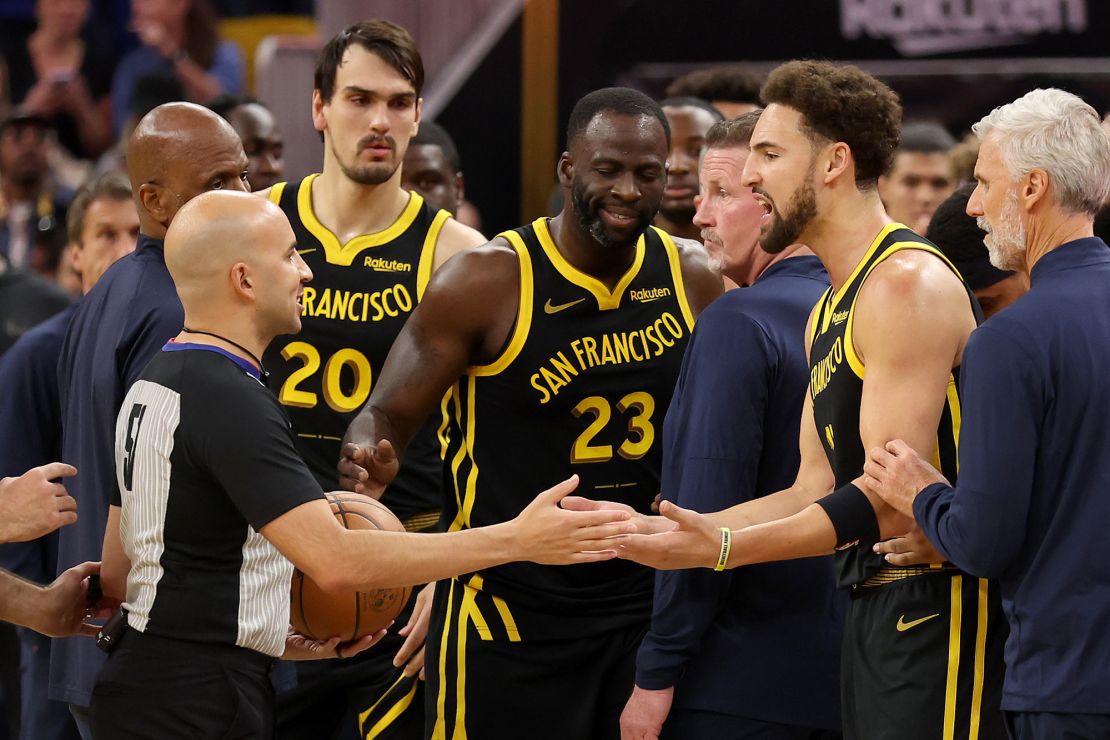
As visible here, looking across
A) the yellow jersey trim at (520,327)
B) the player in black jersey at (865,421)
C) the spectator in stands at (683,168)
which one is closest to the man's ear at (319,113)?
the yellow jersey trim at (520,327)

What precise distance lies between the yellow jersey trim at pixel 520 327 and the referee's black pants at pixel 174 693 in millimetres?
A: 1558

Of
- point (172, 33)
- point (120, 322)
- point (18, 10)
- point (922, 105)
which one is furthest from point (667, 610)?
point (18, 10)

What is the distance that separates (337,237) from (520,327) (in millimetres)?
1145

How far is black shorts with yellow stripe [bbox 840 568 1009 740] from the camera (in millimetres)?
3918

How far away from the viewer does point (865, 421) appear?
396 cm

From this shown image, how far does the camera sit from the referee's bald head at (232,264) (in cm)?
376

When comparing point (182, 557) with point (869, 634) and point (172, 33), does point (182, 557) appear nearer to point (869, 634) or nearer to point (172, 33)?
point (869, 634)

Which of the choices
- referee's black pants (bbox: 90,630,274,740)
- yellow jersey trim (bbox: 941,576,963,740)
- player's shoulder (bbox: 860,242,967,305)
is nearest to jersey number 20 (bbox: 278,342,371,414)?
referee's black pants (bbox: 90,630,274,740)

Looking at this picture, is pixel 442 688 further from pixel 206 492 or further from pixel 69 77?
pixel 69 77

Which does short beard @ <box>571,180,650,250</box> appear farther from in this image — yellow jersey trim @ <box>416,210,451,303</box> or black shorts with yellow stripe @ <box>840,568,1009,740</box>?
black shorts with yellow stripe @ <box>840,568,1009,740</box>

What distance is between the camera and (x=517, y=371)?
4.98 metres

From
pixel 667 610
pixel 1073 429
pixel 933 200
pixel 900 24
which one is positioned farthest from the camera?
pixel 900 24

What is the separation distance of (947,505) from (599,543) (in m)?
0.87

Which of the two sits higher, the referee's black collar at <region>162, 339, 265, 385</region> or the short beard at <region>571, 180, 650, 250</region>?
the short beard at <region>571, 180, 650, 250</region>
